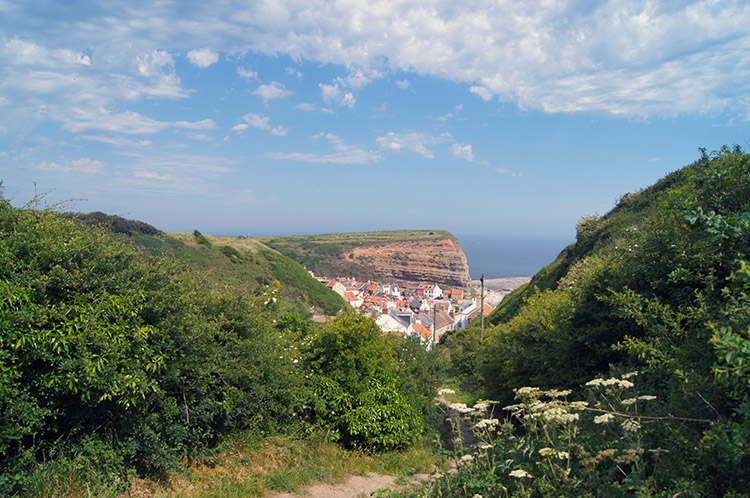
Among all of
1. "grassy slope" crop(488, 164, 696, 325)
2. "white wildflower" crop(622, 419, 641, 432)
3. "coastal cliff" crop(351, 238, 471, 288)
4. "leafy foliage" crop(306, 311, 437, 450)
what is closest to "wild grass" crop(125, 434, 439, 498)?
"leafy foliage" crop(306, 311, 437, 450)

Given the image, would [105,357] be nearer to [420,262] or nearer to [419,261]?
[420,262]

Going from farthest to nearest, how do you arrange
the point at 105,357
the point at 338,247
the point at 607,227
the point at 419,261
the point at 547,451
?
the point at 338,247, the point at 419,261, the point at 607,227, the point at 105,357, the point at 547,451

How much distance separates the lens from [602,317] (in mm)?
8688

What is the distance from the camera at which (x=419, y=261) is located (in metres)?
144

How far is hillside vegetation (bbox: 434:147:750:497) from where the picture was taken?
3150 millimetres

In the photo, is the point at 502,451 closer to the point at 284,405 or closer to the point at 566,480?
the point at 566,480

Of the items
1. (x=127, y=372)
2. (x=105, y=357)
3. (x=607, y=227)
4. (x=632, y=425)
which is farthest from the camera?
(x=607, y=227)

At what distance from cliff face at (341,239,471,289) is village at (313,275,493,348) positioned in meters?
30.4

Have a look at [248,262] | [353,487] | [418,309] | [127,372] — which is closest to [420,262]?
[418,309]

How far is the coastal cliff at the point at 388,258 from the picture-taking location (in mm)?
134238

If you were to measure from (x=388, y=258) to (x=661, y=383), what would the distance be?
141m

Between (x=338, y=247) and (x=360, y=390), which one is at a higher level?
(x=338, y=247)

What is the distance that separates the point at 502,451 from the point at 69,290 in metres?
5.53

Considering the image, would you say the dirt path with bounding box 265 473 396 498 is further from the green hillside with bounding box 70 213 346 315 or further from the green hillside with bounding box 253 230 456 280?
the green hillside with bounding box 253 230 456 280
